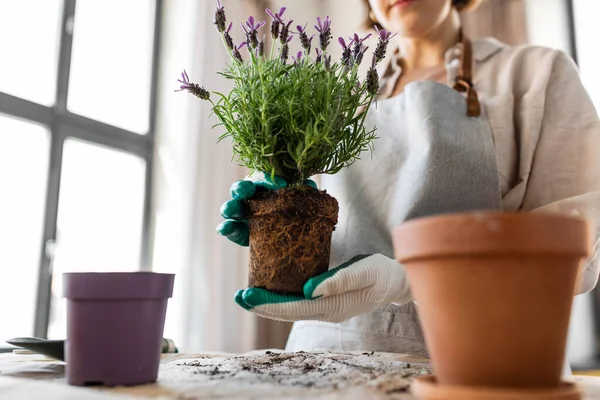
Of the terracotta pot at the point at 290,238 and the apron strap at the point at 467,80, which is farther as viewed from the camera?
the apron strap at the point at 467,80

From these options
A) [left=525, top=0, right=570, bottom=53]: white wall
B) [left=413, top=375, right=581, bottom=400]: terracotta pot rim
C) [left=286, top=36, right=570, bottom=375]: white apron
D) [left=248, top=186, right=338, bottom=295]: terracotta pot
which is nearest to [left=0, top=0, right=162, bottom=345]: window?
[left=286, top=36, right=570, bottom=375]: white apron

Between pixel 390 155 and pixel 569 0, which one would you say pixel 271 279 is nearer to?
pixel 390 155

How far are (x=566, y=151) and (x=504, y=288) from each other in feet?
2.33

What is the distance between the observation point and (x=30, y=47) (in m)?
1.80

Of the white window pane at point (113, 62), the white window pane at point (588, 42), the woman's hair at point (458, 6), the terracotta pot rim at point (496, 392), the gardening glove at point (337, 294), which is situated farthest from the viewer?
the white window pane at point (588, 42)

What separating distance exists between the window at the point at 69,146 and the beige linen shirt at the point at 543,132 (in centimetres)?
119

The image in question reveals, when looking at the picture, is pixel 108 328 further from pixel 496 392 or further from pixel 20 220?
pixel 20 220

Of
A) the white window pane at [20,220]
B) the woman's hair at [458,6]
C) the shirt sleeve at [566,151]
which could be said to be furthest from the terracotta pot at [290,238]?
the white window pane at [20,220]

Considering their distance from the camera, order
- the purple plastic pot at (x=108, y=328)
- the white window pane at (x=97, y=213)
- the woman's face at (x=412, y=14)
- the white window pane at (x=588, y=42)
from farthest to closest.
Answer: the white window pane at (x=588, y=42) < the white window pane at (x=97, y=213) < the woman's face at (x=412, y=14) < the purple plastic pot at (x=108, y=328)

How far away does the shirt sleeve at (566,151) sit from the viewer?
90 centimetres

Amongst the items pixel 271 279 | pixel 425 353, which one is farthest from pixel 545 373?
pixel 425 353

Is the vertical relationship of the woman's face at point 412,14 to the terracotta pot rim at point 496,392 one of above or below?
above

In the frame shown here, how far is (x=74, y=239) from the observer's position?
184cm

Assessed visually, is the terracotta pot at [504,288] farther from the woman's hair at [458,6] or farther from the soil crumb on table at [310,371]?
the woman's hair at [458,6]
